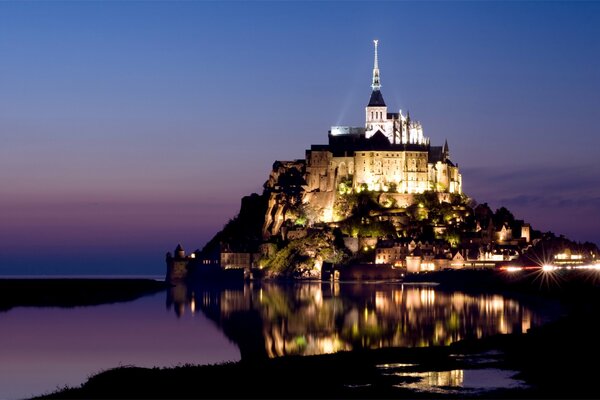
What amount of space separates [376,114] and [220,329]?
290ft

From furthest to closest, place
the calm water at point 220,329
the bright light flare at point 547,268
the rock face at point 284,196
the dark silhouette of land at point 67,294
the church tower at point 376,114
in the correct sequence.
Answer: the church tower at point 376,114 → the rock face at point 284,196 → the bright light flare at point 547,268 → the dark silhouette of land at point 67,294 → the calm water at point 220,329

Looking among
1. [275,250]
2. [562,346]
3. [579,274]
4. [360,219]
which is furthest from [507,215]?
[562,346]

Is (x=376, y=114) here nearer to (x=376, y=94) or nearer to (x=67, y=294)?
(x=376, y=94)

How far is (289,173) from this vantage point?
130m

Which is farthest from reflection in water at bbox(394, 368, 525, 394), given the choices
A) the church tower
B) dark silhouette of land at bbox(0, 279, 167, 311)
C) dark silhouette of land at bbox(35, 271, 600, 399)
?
the church tower

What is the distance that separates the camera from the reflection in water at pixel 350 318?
143 feet

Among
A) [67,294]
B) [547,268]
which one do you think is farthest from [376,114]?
[67,294]

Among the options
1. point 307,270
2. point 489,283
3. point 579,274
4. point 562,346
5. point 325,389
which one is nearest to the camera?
point 325,389

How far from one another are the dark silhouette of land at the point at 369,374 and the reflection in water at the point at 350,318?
19.1 ft

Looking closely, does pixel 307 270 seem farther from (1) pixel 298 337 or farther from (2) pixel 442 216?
(1) pixel 298 337

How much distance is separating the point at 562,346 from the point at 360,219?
8615 centimetres

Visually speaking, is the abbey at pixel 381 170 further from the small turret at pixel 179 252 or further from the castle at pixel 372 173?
the small turret at pixel 179 252

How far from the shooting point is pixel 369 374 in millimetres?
29516

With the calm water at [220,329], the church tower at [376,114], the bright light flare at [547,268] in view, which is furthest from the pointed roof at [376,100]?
the calm water at [220,329]
